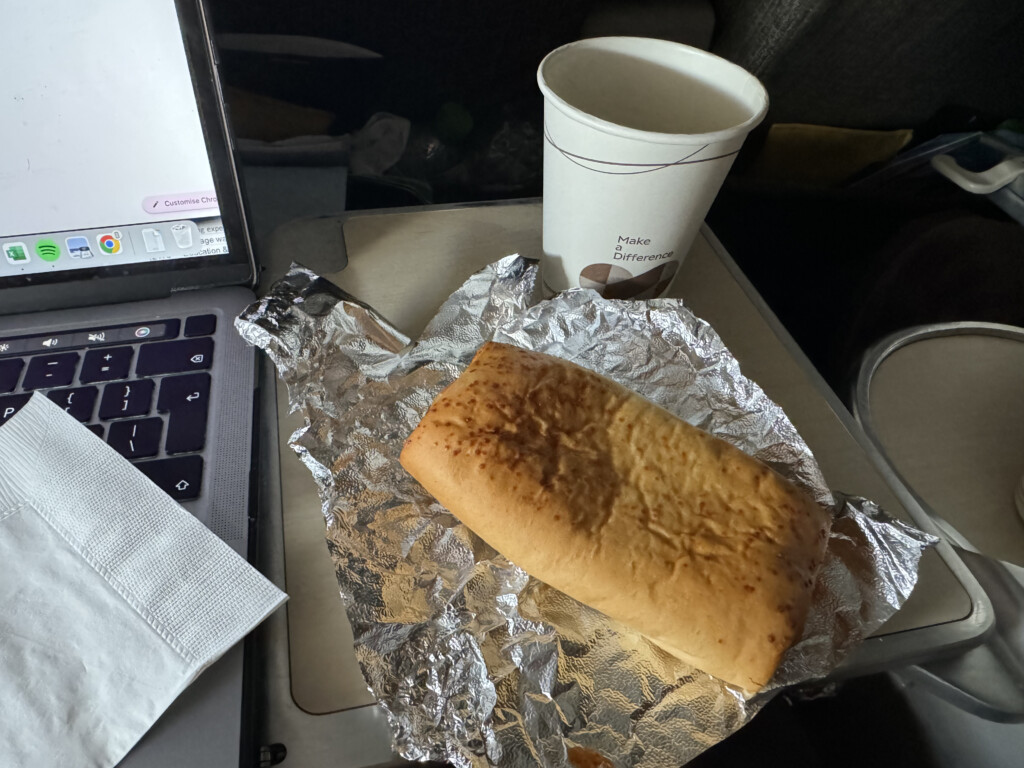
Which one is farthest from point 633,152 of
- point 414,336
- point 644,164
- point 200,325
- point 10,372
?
point 10,372

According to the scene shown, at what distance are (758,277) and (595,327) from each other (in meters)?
0.37

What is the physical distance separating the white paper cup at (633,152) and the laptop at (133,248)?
0.75 feet

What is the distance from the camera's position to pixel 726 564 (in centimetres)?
35

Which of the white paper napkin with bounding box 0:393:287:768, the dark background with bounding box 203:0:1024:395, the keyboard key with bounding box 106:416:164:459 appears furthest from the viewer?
the dark background with bounding box 203:0:1024:395

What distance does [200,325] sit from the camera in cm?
48

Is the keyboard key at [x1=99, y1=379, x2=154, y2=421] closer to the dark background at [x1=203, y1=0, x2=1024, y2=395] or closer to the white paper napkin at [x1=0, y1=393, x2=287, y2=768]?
Result: the white paper napkin at [x1=0, y1=393, x2=287, y2=768]

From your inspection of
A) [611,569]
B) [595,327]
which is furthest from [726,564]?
[595,327]

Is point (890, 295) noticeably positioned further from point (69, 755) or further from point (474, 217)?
point (69, 755)

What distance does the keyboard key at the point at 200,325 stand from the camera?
0.48 meters

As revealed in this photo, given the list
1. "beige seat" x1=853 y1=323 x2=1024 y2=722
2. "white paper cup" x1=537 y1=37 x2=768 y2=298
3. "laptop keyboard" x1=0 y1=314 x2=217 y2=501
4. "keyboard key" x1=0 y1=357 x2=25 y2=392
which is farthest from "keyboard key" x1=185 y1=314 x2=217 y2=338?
"beige seat" x1=853 y1=323 x2=1024 y2=722

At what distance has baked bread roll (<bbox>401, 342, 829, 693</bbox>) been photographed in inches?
13.5

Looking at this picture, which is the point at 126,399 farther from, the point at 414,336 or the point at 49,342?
the point at 414,336

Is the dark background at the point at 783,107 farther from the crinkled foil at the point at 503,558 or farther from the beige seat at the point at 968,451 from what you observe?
the crinkled foil at the point at 503,558

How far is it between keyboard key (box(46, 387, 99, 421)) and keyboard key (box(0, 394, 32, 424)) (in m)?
0.01
